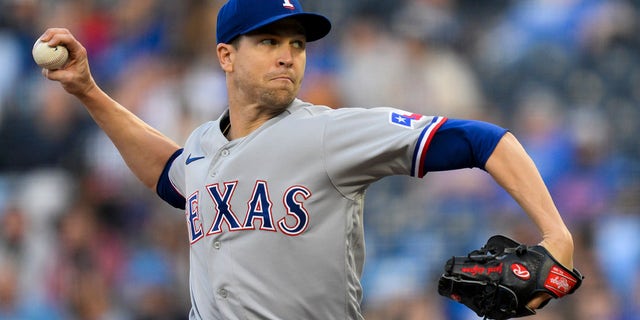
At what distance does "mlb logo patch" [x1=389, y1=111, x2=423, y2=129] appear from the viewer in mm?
2773

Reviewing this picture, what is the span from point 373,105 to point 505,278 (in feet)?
14.8

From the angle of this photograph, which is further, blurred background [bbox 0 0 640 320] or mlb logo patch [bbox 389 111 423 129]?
blurred background [bbox 0 0 640 320]

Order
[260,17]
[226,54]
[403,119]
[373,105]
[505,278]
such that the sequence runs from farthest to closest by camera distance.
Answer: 1. [373,105]
2. [226,54]
3. [260,17]
4. [403,119]
5. [505,278]

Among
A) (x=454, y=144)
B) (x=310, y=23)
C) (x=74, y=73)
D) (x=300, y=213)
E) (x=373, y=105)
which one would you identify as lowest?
(x=373, y=105)

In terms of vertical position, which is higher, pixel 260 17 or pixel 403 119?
pixel 260 17

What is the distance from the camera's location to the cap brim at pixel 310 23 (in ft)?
9.71

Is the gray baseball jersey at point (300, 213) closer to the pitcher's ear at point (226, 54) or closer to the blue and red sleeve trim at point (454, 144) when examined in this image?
the blue and red sleeve trim at point (454, 144)

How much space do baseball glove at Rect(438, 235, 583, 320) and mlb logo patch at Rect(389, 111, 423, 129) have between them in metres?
0.38

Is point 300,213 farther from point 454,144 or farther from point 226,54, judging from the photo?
point 226,54

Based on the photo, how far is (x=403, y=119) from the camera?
2.80 meters

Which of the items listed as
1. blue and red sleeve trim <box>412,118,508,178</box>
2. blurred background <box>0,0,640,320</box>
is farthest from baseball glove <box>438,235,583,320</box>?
blurred background <box>0,0,640,320</box>

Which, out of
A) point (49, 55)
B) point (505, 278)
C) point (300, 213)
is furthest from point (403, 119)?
point (49, 55)

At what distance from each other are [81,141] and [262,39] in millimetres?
4327

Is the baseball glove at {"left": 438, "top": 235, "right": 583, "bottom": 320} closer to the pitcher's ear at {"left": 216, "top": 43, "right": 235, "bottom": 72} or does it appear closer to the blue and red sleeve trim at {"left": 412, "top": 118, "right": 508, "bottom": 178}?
the blue and red sleeve trim at {"left": 412, "top": 118, "right": 508, "bottom": 178}
